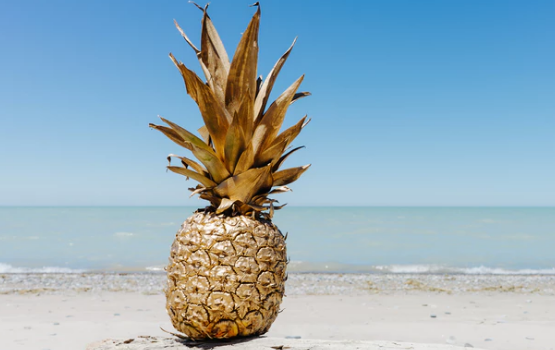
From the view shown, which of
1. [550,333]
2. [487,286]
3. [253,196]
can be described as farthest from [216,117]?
[487,286]

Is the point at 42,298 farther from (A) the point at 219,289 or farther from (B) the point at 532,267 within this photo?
(B) the point at 532,267

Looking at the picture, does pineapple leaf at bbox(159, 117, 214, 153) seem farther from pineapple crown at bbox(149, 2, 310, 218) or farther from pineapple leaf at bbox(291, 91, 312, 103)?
pineapple leaf at bbox(291, 91, 312, 103)

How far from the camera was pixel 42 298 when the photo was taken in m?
10.8

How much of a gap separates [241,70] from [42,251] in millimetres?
24573

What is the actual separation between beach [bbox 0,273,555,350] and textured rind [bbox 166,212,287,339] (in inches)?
147

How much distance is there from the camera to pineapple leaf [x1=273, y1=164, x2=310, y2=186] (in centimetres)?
376

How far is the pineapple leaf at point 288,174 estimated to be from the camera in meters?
3.76

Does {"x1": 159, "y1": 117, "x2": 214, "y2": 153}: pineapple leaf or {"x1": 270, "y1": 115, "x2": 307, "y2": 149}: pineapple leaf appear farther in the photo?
{"x1": 270, "y1": 115, "x2": 307, "y2": 149}: pineapple leaf

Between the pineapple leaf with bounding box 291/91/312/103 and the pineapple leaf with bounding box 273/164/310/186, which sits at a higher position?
the pineapple leaf with bounding box 291/91/312/103

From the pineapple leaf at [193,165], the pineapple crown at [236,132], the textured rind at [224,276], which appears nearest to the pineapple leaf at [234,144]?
the pineapple crown at [236,132]

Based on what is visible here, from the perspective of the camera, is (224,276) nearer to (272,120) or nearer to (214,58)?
(272,120)

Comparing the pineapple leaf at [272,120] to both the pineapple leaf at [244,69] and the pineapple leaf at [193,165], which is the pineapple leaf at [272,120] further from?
the pineapple leaf at [193,165]

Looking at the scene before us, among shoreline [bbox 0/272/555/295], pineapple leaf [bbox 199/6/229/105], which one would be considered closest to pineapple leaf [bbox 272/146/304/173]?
pineapple leaf [bbox 199/6/229/105]

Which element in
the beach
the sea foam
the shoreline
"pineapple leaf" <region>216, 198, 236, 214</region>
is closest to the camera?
"pineapple leaf" <region>216, 198, 236, 214</region>
